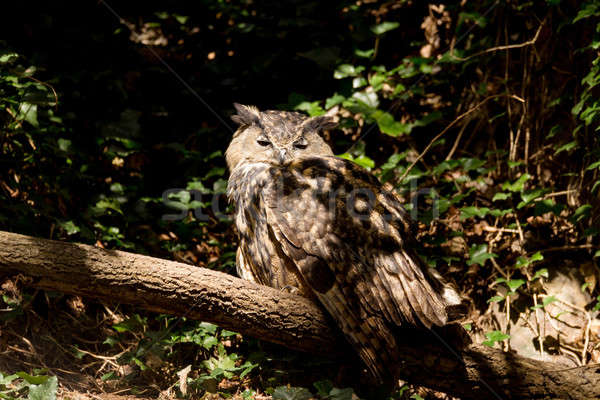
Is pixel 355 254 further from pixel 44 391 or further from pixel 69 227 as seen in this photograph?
pixel 69 227

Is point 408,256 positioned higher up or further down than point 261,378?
higher up

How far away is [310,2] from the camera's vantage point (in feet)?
15.4

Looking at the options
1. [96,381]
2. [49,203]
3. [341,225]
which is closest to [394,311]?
[341,225]

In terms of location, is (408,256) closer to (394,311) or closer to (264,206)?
(394,311)

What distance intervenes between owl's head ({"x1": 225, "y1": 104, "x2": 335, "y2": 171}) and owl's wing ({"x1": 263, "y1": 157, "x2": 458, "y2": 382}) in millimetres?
449

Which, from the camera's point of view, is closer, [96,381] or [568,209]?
[96,381]

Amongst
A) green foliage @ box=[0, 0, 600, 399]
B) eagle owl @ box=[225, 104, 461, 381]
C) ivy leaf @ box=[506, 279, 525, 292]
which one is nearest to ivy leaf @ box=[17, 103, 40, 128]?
green foliage @ box=[0, 0, 600, 399]

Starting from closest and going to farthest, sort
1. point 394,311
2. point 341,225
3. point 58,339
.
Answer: point 394,311 < point 341,225 < point 58,339

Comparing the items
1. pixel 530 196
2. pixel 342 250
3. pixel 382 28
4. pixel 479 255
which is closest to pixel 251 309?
pixel 342 250

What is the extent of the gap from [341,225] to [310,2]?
8.63ft

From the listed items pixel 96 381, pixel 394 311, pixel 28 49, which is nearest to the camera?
pixel 394 311

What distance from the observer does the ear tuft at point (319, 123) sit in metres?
3.76

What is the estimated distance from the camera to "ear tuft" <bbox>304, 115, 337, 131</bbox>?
3763mm

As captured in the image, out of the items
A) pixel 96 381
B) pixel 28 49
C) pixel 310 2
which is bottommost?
pixel 96 381
